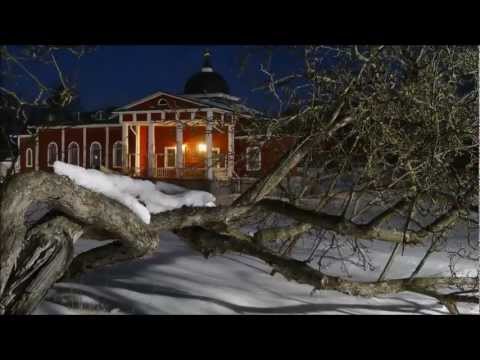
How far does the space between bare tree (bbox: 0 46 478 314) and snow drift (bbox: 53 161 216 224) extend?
0.07 m

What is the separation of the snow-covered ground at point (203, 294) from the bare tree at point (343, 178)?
2.51 ft

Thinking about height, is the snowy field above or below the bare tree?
below

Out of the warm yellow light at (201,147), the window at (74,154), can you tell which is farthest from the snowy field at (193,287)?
the window at (74,154)

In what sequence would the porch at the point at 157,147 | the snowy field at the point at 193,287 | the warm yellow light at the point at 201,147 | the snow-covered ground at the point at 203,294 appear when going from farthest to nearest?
the warm yellow light at the point at 201,147 → the porch at the point at 157,147 → the snow-covered ground at the point at 203,294 → the snowy field at the point at 193,287

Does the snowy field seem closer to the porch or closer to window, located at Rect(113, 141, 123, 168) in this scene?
the porch

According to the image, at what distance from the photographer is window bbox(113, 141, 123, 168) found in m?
16.5

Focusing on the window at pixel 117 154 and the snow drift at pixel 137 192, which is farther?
the window at pixel 117 154

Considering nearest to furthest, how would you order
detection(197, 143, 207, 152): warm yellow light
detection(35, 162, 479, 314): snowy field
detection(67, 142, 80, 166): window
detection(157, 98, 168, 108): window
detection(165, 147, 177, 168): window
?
1. detection(35, 162, 479, 314): snowy field
2. detection(197, 143, 207, 152): warm yellow light
3. detection(157, 98, 168, 108): window
4. detection(165, 147, 177, 168): window
5. detection(67, 142, 80, 166): window

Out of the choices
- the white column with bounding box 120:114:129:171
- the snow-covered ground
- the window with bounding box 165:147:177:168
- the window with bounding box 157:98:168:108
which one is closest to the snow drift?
the snow-covered ground

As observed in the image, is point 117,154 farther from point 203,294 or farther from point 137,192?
point 137,192

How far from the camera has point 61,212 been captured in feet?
8.29

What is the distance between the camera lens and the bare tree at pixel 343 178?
8.28ft

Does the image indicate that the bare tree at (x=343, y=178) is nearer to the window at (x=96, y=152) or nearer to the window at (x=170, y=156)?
the window at (x=170, y=156)
